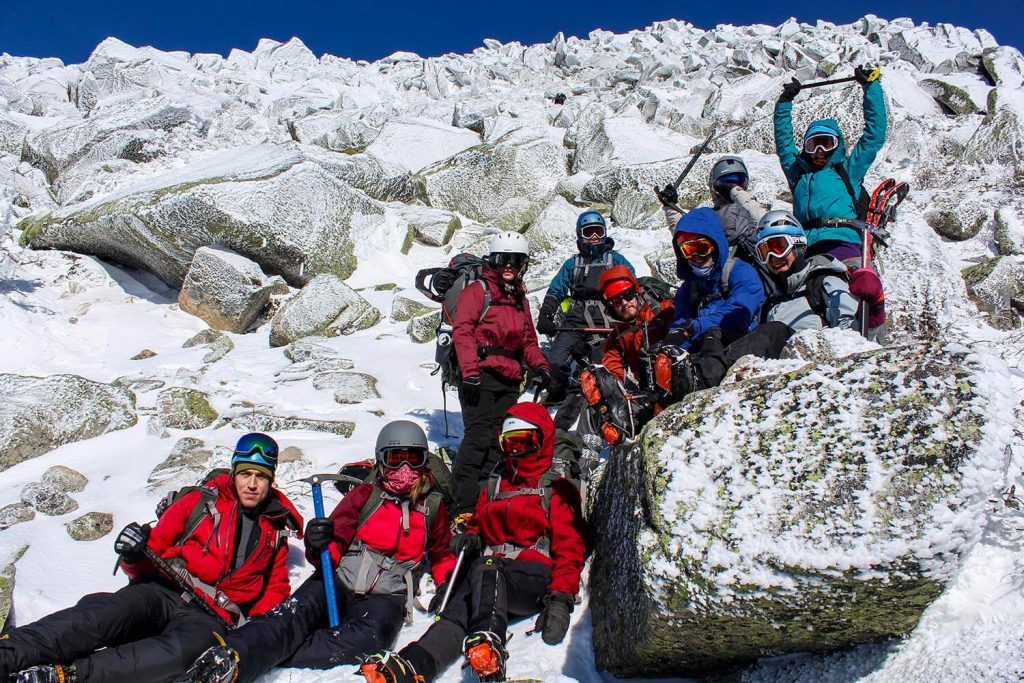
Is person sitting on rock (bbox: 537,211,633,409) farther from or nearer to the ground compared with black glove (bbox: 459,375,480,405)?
farther from the ground

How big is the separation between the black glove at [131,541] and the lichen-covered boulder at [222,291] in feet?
28.0

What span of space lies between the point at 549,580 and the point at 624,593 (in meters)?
0.97

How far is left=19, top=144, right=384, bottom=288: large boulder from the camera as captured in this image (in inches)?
504

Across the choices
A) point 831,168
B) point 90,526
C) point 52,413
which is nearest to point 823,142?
point 831,168

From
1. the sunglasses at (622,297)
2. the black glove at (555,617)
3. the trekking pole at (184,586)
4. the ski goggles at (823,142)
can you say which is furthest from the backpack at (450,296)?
the ski goggles at (823,142)

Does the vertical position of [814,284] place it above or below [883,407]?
above

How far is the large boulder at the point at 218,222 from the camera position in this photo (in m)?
12.8

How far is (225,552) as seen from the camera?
4672 millimetres

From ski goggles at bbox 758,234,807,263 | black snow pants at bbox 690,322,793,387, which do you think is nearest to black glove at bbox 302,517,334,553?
black snow pants at bbox 690,322,793,387

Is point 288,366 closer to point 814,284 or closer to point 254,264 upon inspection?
point 254,264

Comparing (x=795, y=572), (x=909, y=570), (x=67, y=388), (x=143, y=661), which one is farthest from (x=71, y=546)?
(x=909, y=570)

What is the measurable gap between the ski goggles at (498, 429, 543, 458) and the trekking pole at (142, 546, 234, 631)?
2350 mm

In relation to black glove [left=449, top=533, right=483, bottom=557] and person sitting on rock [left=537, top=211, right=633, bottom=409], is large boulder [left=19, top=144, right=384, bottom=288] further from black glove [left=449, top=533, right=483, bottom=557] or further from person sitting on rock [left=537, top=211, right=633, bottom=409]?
black glove [left=449, top=533, right=483, bottom=557]

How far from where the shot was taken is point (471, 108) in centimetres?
2606
